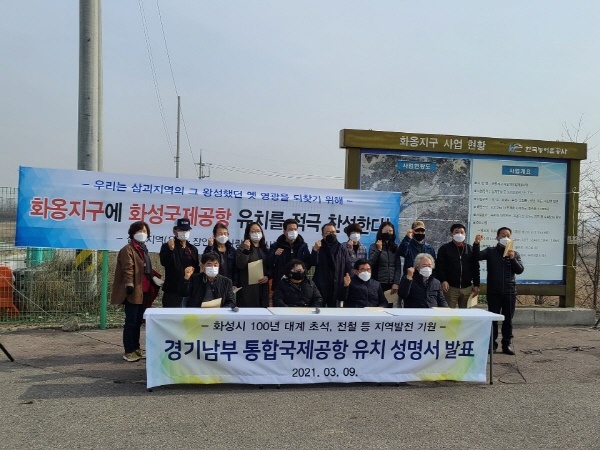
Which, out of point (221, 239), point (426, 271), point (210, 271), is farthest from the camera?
point (221, 239)

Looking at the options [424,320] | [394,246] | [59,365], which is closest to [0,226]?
[59,365]

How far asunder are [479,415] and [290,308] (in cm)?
213

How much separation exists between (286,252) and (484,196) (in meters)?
4.22

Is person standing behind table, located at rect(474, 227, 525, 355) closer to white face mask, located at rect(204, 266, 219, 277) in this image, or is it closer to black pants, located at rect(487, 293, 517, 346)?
black pants, located at rect(487, 293, 517, 346)

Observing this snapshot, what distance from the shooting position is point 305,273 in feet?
22.0

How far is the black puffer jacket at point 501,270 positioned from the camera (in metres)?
7.78

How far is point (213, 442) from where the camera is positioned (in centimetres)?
443

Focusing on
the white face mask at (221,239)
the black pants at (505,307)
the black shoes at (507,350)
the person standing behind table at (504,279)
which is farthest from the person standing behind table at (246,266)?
the black shoes at (507,350)

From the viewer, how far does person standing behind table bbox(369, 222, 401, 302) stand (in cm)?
779

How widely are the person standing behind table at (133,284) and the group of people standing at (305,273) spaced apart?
0.4 inches

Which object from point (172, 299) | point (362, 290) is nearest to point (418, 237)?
point (362, 290)

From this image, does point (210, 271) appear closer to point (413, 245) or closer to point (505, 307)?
point (413, 245)

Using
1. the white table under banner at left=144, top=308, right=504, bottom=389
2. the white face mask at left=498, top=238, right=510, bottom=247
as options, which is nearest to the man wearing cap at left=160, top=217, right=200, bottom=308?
the white table under banner at left=144, top=308, right=504, bottom=389

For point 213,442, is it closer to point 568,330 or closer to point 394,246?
point 394,246
